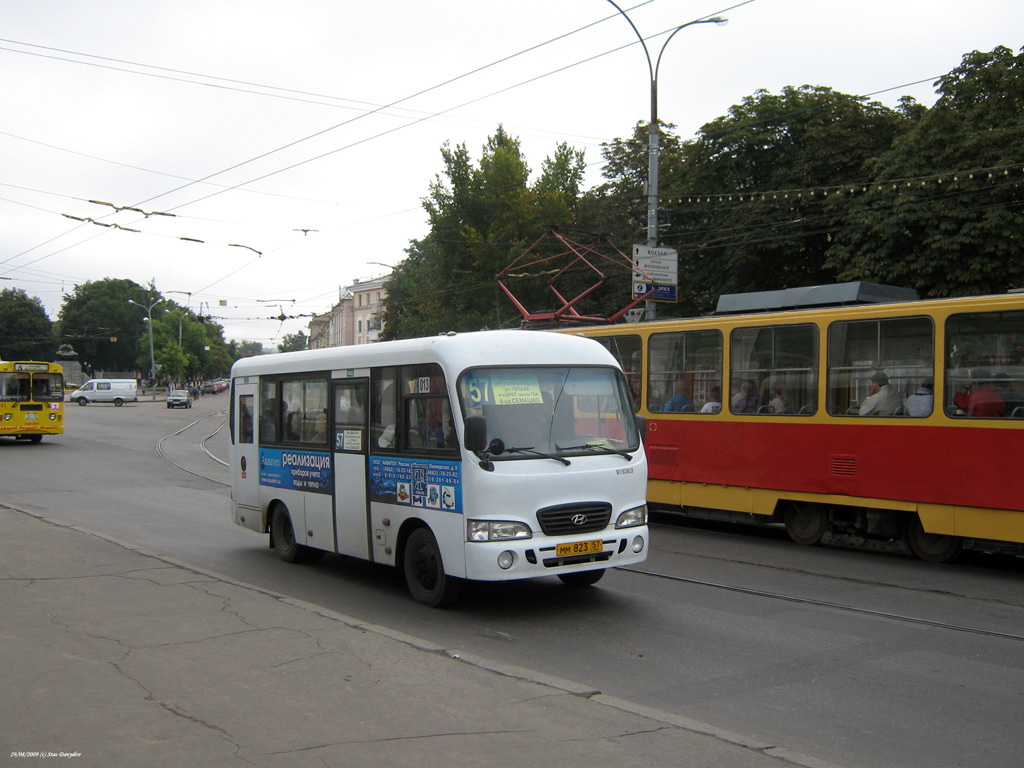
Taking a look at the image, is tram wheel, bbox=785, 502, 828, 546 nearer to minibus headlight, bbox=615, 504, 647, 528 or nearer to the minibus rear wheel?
minibus headlight, bbox=615, 504, 647, 528

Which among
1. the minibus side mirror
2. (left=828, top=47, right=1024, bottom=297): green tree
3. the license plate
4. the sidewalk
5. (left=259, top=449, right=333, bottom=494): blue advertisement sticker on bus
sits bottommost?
the sidewalk

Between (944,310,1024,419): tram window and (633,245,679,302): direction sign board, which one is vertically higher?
(633,245,679,302): direction sign board

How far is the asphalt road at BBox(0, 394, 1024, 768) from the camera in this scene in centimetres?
538

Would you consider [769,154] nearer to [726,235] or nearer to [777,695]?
[726,235]

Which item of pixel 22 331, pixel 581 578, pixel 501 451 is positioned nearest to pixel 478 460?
pixel 501 451

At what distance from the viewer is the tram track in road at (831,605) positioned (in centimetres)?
761

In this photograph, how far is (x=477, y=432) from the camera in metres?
7.67

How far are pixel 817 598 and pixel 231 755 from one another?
6087 millimetres

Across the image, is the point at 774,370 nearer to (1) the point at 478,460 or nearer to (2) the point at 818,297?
(2) the point at 818,297

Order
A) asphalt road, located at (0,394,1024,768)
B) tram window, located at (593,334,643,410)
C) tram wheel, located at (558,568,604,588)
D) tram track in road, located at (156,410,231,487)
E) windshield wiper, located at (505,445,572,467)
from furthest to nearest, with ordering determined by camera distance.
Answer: tram track in road, located at (156,410,231,487) → tram window, located at (593,334,643,410) → tram wheel, located at (558,568,604,588) → windshield wiper, located at (505,445,572,467) → asphalt road, located at (0,394,1024,768)

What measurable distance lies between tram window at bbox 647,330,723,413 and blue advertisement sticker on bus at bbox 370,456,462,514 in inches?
229

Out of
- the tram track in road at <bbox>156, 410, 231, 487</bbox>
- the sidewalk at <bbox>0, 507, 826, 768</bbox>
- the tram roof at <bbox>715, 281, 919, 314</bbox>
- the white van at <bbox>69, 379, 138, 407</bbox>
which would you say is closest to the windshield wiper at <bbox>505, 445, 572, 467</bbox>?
the sidewalk at <bbox>0, 507, 826, 768</bbox>

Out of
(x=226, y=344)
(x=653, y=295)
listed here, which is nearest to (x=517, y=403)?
(x=653, y=295)

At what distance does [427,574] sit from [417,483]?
2.71ft
